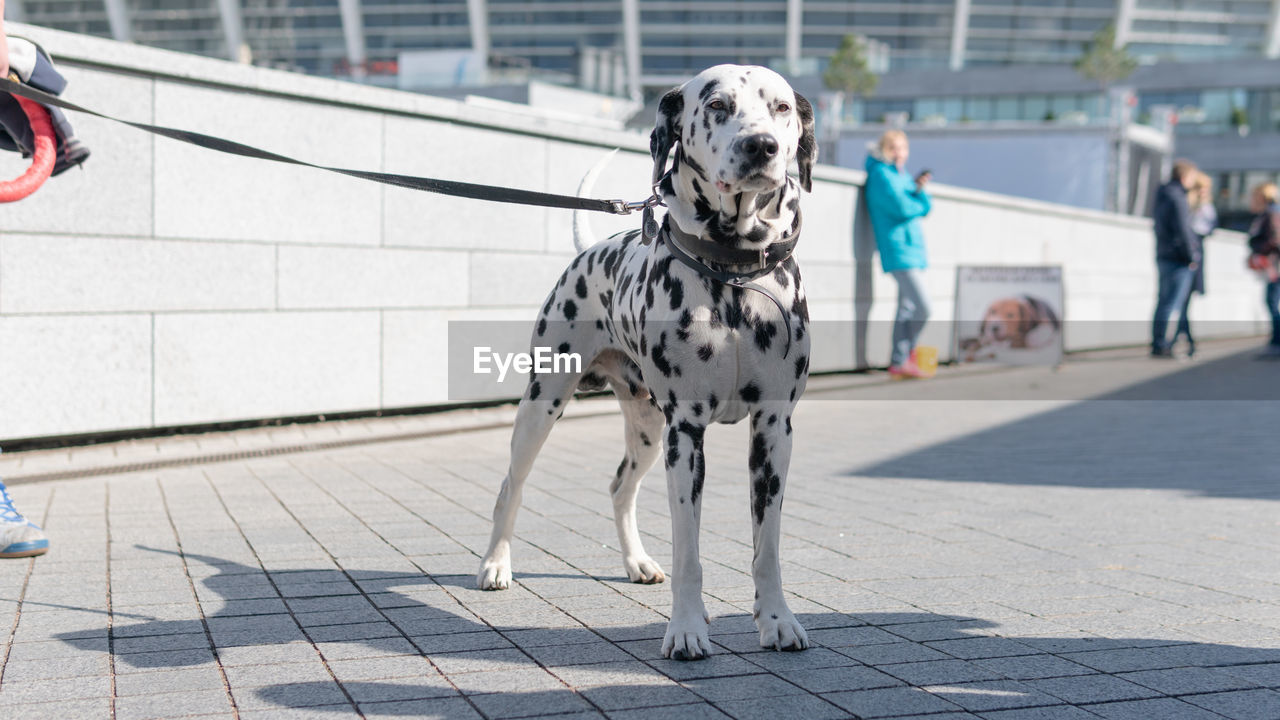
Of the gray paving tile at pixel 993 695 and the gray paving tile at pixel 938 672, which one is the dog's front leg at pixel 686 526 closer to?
the gray paving tile at pixel 938 672

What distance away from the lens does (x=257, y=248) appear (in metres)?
8.23

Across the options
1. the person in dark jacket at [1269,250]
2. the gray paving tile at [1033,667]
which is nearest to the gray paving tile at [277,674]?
the gray paving tile at [1033,667]

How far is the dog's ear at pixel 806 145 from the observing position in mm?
3918

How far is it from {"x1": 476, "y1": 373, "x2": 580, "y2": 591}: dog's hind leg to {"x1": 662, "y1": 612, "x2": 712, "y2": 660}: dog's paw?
3.37ft

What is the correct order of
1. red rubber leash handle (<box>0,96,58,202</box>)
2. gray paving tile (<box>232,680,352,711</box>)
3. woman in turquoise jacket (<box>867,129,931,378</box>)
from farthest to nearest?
1. woman in turquoise jacket (<box>867,129,931,378</box>)
2. red rubber leash handle (<box>0,96,58,202</box>)
3. gray paving tile (<box>232,680,352,711</box>)

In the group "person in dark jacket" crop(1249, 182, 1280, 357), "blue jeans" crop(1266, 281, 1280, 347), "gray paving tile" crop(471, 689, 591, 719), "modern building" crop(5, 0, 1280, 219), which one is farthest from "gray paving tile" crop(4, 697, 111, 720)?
"modern building" crop(5, 0, 1280, 219)

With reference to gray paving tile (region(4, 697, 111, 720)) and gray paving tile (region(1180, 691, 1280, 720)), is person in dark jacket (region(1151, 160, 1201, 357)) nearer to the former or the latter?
gray paving tile (region(1180, 691, 1280, 720))

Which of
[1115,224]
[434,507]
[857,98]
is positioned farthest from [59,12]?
[434,507]

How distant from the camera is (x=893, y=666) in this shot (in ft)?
11.9

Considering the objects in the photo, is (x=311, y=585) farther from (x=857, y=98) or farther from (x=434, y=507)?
(x=857, y=98)

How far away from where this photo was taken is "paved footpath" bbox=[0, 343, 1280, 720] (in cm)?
338

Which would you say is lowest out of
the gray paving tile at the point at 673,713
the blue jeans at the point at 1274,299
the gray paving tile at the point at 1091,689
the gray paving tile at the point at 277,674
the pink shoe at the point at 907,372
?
the gray paving tile at the point at 277,674

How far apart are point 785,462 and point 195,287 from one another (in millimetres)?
5337

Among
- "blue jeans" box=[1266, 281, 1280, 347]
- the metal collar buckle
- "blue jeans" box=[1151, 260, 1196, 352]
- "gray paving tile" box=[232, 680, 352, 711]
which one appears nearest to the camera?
"gray paving tile" box=[232, 680, 352, 711]
